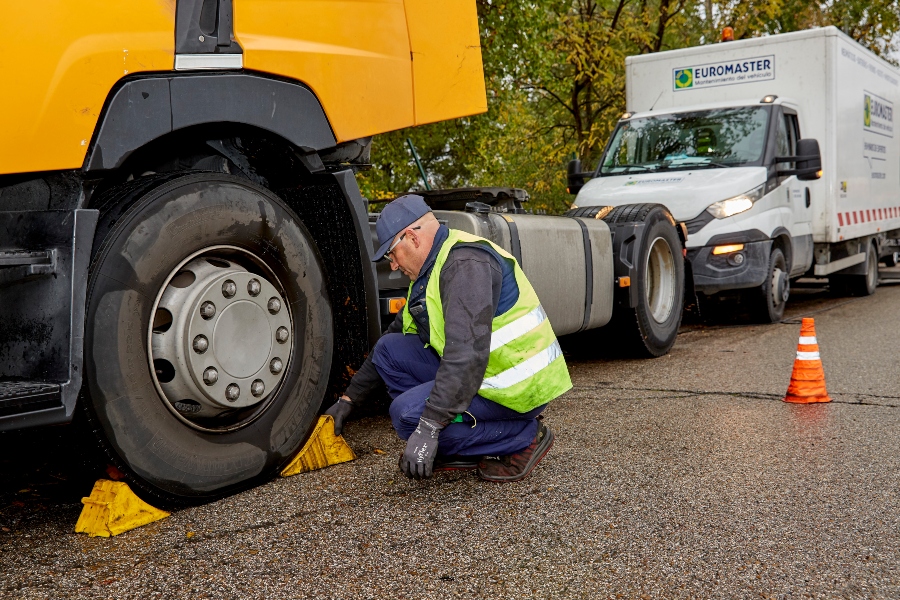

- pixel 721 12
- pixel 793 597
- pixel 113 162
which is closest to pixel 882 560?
pixel 793 597

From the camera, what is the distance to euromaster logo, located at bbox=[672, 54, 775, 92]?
1003 centimetres

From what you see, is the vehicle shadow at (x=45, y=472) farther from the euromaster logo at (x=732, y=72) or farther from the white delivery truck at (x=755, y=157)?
the euromaster logo at (x=732, y=72)

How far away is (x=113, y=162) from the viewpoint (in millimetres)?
2939

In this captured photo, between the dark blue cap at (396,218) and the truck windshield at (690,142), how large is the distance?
6044 millimetres

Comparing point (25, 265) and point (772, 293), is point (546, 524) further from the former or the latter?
point (772, 293)

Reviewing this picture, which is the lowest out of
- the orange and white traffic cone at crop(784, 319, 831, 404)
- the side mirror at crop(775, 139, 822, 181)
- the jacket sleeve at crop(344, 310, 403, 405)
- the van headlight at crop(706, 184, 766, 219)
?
the orange and white traffic cone at crop(784, 319, 831, 404)

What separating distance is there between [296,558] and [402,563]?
13.2 inches

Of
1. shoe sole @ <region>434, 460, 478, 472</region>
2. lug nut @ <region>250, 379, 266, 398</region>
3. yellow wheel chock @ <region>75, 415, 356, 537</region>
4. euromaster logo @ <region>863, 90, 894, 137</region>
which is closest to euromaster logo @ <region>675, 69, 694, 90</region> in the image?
euromaster logo @ <region>863, 90, 894, 137</region>

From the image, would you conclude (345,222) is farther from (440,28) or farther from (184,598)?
(184,598)

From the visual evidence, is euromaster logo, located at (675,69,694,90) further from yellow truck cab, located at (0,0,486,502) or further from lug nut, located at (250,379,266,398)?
lug nut, located at (250,379,266,398)

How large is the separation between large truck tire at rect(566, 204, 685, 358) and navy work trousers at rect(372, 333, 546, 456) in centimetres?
311

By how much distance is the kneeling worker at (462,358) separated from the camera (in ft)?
11.0

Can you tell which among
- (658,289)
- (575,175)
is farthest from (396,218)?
(575,175)

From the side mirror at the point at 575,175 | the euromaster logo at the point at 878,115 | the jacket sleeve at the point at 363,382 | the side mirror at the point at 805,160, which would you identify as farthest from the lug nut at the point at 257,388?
the euromaster logo at the point at 878,115
